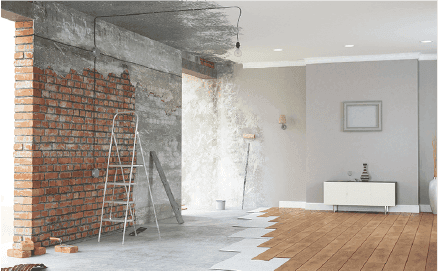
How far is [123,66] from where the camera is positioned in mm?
7113

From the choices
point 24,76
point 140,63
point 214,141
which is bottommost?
point 214,141

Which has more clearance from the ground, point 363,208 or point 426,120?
point 426,120

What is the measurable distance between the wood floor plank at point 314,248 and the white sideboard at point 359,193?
1.08 metres

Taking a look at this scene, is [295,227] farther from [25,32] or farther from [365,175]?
[25,32]

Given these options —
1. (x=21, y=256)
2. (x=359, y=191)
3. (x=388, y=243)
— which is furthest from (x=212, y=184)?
(x=21, y=256)

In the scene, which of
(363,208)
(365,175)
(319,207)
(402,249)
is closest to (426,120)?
(365,175)

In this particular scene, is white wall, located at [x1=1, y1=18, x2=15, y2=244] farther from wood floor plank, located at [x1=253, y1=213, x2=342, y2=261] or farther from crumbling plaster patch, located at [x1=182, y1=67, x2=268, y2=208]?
wood floor plank, located at [x1=253, y1=213, x2=342, y2=261]

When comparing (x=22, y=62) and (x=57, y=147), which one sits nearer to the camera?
(x=22, y=62)

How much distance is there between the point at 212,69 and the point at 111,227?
4786 millimetres

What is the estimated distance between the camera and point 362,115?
929cm

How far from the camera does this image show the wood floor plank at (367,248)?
14.8 ft

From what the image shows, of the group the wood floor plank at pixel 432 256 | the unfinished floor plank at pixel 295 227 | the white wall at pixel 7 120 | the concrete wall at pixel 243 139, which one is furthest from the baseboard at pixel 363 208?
the white wall at pixel 7 120

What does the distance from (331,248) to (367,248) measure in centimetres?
41

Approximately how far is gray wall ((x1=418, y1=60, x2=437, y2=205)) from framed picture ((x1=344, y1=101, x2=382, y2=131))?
856mm
